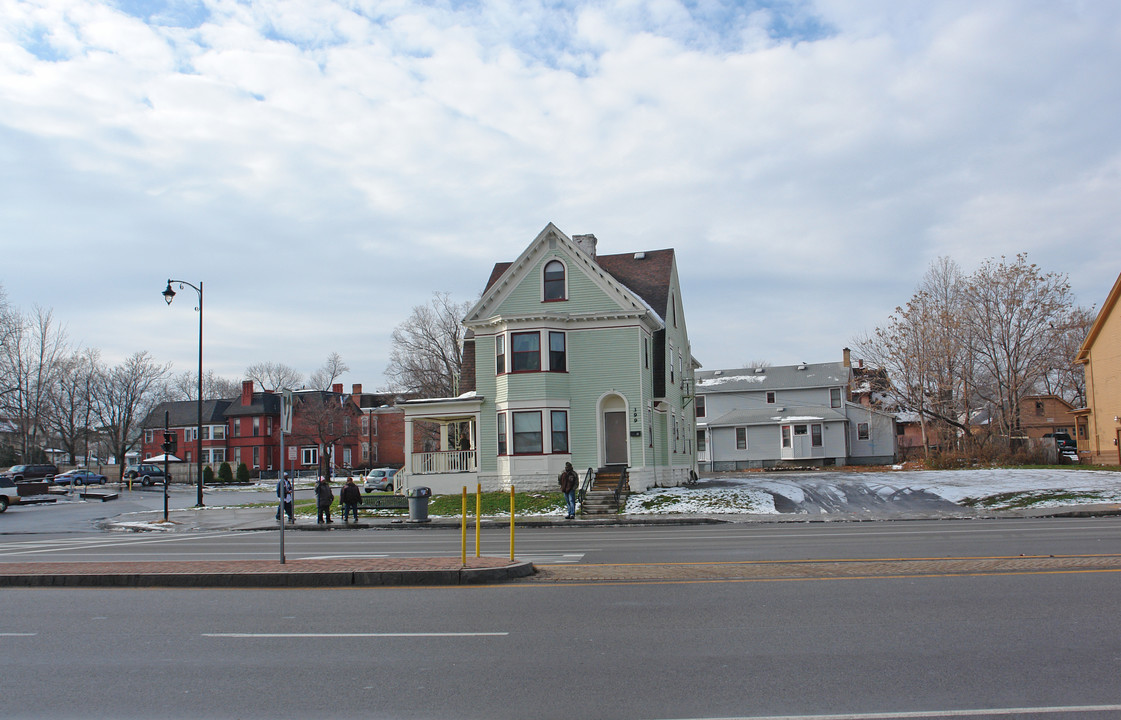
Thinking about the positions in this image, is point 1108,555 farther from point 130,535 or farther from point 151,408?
point 151,408

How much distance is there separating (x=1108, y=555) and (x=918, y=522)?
441 inches

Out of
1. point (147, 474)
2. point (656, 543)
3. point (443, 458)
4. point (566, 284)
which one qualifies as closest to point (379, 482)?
point (443, 458)

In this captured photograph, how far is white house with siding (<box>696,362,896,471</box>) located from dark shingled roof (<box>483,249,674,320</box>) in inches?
1030

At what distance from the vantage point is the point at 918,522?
24688mm

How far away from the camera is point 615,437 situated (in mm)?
36719

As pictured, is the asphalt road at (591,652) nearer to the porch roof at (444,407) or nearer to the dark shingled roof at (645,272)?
the porch roof at (444,407)

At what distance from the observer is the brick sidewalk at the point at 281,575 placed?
12719 millimetres

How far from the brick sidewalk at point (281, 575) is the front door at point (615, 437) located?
2241 cm

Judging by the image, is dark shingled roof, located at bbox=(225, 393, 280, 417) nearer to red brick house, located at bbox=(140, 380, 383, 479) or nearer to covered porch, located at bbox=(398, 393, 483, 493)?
red brick house, located at bbox=(140, 380, 383, 479)

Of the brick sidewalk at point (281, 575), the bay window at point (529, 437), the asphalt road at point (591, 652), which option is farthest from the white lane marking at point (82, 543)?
the bay window at point (529, 437)

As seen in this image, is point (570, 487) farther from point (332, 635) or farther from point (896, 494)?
point (332, 635)

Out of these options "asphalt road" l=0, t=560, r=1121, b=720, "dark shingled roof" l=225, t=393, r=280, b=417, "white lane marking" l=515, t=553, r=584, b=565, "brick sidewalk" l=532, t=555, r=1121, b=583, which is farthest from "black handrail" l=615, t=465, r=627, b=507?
→ "dark shingled roof" l=225, t=393, r=280, b=417

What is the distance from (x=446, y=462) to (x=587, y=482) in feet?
22.3

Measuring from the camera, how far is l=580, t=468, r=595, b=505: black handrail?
106 feet
